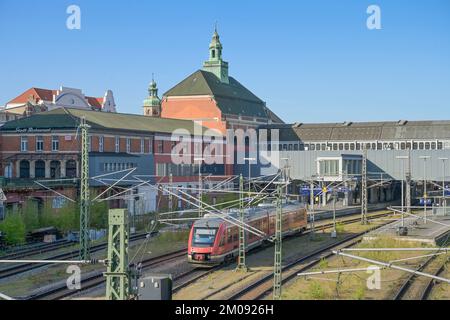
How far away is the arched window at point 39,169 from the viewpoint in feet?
182

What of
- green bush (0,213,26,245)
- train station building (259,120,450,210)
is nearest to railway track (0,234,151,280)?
green bush (0,213,26,245)

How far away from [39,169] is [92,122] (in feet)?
20.2

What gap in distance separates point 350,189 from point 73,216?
118ft

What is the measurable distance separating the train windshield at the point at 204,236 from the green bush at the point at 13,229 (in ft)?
44.5

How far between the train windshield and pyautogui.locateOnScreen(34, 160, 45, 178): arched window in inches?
1069

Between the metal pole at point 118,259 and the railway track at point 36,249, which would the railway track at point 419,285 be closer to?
the metal pole at point 118,259

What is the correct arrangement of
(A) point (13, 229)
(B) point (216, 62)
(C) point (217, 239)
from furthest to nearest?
(B) point (216, 62) → (A) point (13, 229) → (C) point (217, 239)

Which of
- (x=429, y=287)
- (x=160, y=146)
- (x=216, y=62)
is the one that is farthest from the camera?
(x=216, y=62)

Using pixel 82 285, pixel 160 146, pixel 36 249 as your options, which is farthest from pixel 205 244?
pixel 160 146

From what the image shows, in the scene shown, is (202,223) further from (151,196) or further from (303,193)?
(303,193)

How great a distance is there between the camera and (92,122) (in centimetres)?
5766

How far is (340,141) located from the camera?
89.7 m

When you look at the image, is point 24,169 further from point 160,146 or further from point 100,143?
point 160,146

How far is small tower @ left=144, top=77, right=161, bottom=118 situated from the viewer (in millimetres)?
107281
